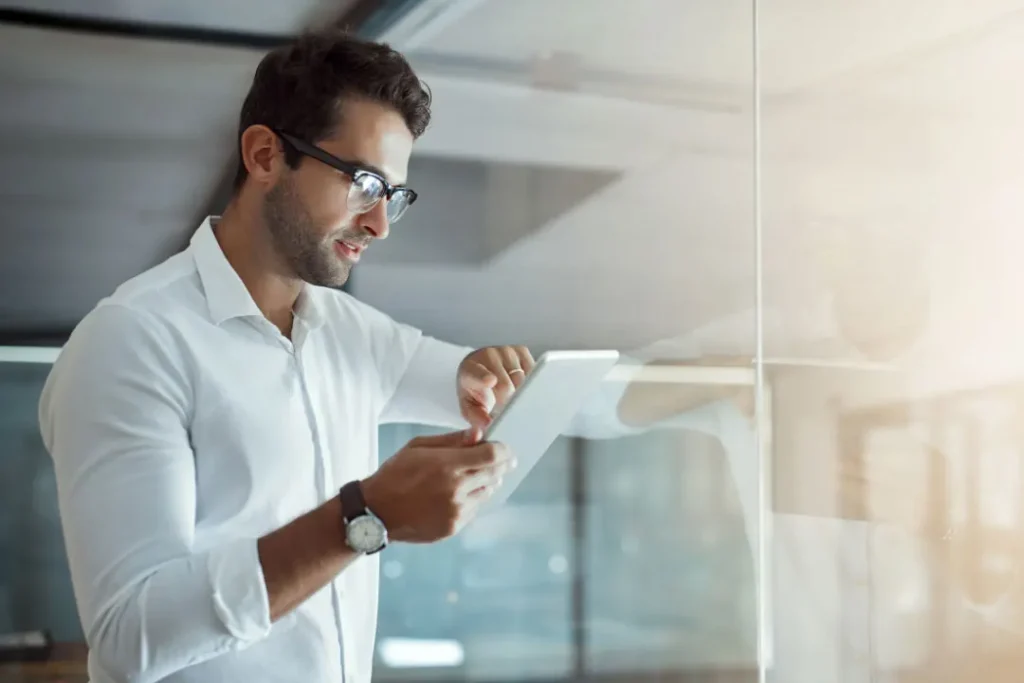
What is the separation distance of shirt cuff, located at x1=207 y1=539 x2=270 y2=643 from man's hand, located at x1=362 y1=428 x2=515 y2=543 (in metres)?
0.14

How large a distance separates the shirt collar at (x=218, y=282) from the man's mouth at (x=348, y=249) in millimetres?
133

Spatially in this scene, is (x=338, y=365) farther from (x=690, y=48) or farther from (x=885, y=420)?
(x=885, y=420)

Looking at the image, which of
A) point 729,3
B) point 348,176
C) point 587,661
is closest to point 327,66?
point 348,176

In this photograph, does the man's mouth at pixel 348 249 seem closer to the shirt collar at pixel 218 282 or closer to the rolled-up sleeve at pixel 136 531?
the shirt collar at pixel 218 282

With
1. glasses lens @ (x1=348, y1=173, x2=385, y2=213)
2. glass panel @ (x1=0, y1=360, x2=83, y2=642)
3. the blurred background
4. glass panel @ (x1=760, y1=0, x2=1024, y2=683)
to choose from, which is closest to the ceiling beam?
the blurred background

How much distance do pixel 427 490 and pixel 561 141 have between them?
86cm

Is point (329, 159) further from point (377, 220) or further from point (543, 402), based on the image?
point (543, 402)

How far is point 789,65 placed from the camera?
2023mm

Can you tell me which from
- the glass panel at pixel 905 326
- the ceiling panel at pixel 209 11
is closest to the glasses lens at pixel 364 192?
the ceiling panel at pixel 209 11

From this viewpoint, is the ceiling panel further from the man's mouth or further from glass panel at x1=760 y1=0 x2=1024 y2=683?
glass panel at x1=760 y1=0 x2=1024 y2=683

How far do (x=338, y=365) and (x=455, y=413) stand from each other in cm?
20

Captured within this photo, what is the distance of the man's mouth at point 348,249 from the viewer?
1.42 meters

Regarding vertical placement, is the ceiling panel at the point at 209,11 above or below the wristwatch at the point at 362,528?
above

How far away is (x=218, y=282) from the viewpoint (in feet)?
4.56
